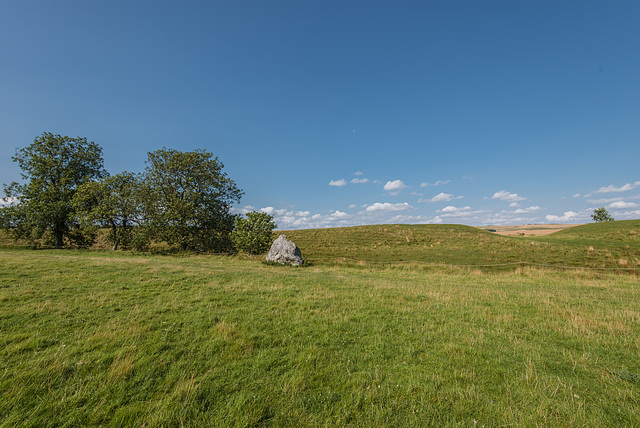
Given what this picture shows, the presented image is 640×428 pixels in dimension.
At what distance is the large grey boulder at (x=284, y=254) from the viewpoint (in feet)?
83.3

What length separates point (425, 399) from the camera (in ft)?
14.8

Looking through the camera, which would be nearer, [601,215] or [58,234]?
[58,234]

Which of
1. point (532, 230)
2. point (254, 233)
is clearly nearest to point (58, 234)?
point (254, 233)

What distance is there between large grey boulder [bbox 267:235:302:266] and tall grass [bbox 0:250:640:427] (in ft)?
47.8

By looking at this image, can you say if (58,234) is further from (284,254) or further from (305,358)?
(305,358)

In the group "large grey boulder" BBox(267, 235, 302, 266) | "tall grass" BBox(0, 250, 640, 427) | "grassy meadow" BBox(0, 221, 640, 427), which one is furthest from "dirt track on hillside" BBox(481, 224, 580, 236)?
"tall grass" BBox(0, 250, 640, 427)

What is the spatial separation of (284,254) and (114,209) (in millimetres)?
23878

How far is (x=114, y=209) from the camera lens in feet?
103

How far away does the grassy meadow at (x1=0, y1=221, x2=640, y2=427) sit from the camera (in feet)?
13.4

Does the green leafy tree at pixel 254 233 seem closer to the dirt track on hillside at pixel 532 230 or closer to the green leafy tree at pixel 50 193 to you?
the green leafy tree at pixel 50 193

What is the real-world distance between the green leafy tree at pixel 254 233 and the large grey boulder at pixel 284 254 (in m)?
4.18

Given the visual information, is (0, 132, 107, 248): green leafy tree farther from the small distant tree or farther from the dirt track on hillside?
the small distant tree

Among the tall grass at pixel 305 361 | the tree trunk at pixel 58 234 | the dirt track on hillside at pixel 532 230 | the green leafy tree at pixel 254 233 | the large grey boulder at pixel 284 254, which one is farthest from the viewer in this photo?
the dirt track on hillside at pixel 532 230

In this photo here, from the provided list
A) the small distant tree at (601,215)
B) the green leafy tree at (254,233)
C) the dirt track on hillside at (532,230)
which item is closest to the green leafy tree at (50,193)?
the green leafy tree at (254,233)
